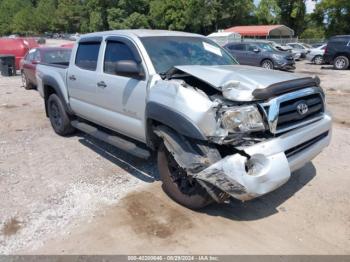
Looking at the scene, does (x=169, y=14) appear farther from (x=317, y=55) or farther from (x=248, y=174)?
(x=248, y=174)

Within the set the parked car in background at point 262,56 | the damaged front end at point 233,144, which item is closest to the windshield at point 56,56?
the damaged front end at point 233,144

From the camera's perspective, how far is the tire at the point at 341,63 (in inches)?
807

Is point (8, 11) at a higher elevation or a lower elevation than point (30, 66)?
higher

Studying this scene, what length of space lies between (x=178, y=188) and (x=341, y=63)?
19.1 metres

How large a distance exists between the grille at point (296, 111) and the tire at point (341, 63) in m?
18.1

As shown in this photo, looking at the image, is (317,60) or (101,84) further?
(317,60)

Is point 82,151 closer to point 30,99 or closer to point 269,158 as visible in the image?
point 269,158

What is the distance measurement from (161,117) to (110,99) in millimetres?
1334

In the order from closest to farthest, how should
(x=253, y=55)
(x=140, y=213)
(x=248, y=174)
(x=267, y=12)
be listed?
(x=248, y=174) → (x=140, y=213) → (x=253, y=55) → (x=267, y=12)

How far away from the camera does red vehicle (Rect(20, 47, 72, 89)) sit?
479 inches

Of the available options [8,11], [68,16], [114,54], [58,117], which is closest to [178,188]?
[114,54]

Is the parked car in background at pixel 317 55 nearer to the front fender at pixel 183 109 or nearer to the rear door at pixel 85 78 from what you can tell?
the rear door at pixel 85 78

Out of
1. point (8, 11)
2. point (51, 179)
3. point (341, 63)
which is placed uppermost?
point (8, 11)

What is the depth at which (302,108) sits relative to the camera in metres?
3.96
